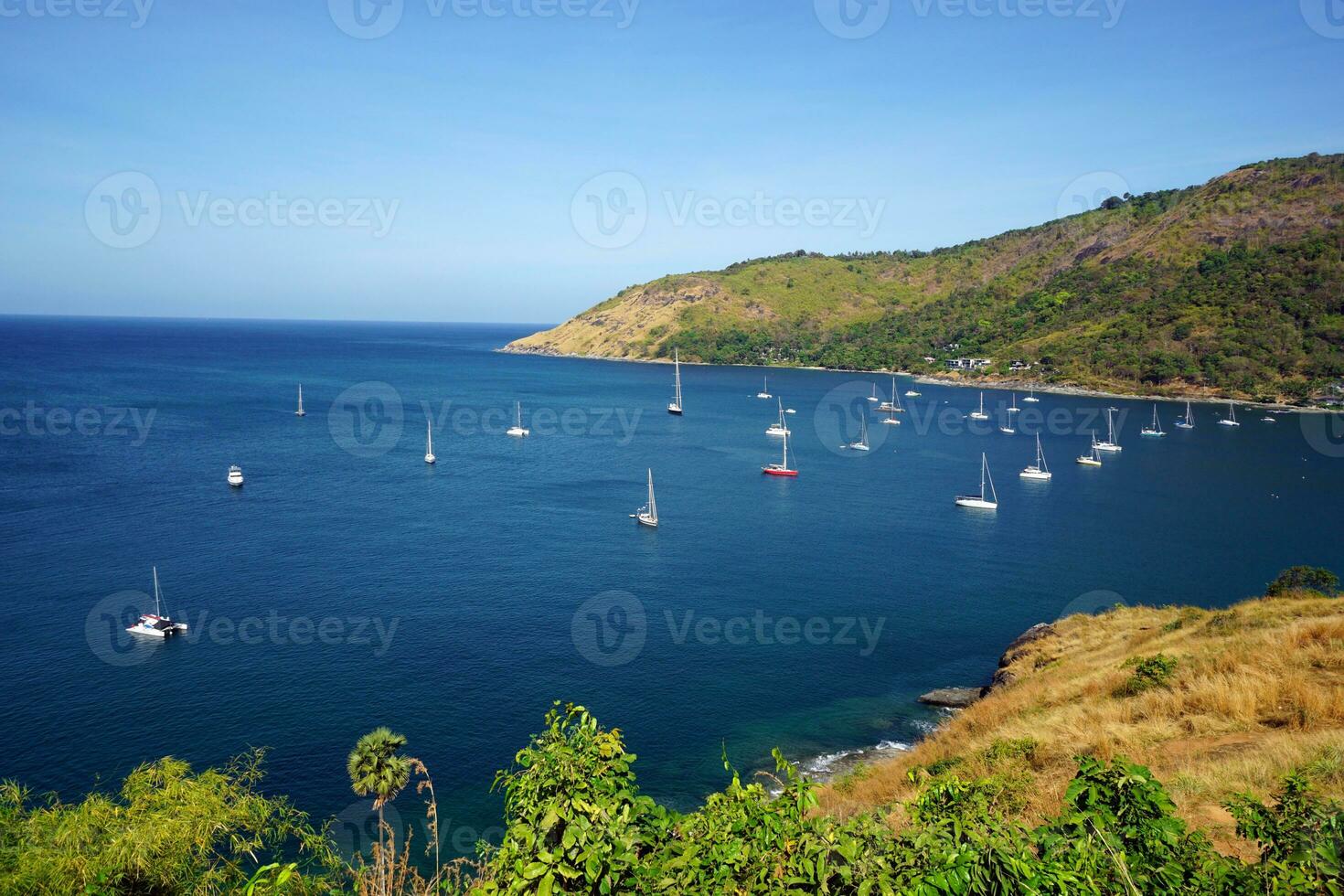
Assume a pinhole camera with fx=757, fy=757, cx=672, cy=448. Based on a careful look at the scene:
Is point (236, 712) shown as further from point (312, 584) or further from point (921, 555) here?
point (921, 555)

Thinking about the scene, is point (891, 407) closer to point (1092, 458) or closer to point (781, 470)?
point (1092, 458)

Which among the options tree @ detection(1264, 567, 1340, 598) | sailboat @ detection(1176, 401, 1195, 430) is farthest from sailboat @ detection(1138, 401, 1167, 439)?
tree @ detection(1264, 567, 1340, 598)

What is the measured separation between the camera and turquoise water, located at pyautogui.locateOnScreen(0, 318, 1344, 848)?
31.6m

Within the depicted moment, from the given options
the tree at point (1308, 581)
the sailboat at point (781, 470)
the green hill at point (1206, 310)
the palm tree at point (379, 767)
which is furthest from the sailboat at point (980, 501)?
the green hill at point (1206, 310)

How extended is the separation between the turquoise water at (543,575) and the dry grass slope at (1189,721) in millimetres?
8202

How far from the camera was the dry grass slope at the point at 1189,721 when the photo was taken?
14.8 m

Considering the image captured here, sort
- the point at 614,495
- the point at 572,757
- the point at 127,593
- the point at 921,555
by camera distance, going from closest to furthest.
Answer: the point at 572,757 → the point at 127,593 → the point at 921,555 → the point at 614,495

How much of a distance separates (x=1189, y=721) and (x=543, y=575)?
122ft

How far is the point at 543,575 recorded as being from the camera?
4944 centimetres

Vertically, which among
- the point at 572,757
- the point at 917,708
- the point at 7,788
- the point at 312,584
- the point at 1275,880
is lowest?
the point at 917,708

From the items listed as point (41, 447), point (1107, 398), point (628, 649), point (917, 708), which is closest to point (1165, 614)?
point (917, 708)

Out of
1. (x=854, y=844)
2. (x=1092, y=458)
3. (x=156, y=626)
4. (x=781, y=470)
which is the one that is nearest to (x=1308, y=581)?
(x=854, y=844)

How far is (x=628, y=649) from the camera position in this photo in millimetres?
39375

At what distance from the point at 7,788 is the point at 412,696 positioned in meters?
20.2
